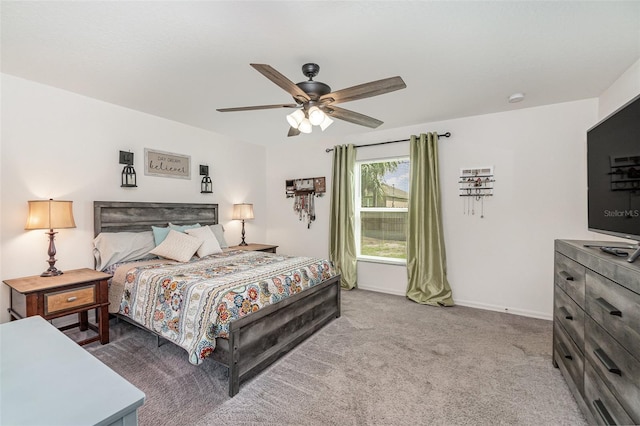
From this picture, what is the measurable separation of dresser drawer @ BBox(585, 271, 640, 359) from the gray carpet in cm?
73

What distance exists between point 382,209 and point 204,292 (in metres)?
3.10

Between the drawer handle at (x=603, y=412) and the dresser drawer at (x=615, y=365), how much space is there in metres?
0.14

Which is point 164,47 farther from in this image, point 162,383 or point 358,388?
point 358,388

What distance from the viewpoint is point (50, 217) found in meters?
2.68

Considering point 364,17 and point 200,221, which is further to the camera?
point 200,221

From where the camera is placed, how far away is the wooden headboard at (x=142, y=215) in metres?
3.34

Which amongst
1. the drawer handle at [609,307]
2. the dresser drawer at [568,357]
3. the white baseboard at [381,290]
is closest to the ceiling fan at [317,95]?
the drawer handle at [609,307]

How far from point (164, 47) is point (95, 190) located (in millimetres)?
2003

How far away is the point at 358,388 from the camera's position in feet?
6.96

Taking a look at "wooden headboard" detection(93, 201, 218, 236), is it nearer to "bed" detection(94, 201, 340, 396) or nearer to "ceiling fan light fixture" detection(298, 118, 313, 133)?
"bed" detection(94, 201, 340, 396)

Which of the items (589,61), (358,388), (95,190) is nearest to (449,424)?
(358,388)

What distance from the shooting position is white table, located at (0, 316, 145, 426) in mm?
669

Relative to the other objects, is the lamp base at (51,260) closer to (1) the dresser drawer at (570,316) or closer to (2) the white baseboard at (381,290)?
(2) the white baseboard at (381,290)

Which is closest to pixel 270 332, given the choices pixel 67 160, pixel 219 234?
pixel 219 234
